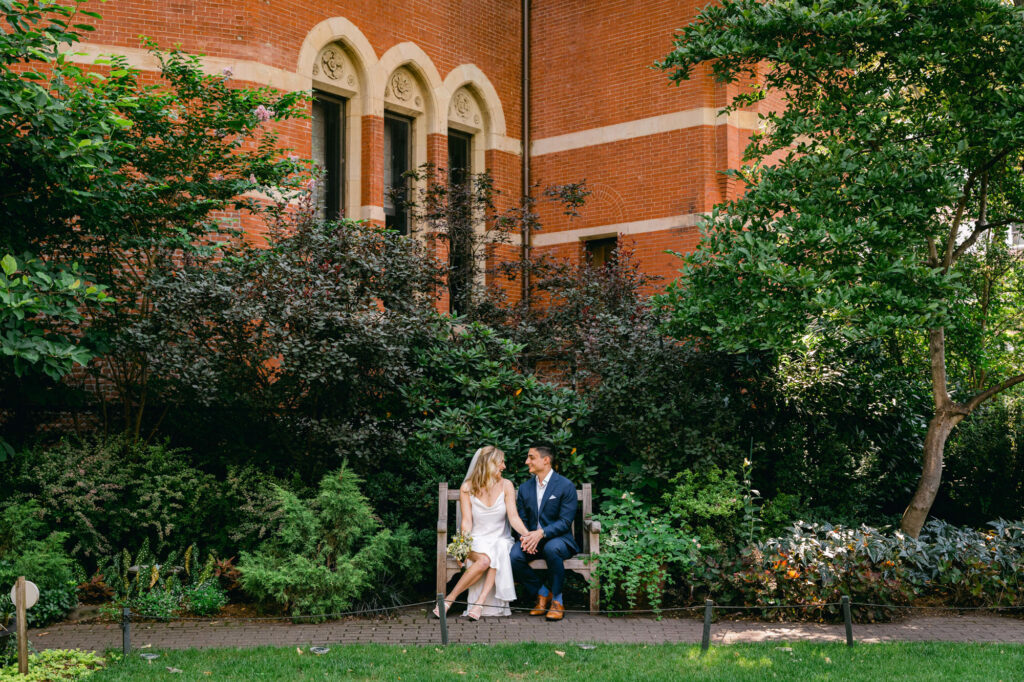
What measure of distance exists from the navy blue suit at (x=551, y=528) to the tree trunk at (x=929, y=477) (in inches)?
136

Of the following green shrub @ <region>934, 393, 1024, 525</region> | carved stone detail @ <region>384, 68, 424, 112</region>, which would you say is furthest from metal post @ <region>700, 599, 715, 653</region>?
carved stone detail @ <region>384, 68, 424, 112</region>

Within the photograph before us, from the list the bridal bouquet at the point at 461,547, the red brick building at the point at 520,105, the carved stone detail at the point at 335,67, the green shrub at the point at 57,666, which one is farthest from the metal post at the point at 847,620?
the carved stone detail at the point at 335,67

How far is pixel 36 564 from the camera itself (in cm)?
781

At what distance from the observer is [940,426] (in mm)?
9469

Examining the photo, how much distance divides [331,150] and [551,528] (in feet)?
32.5

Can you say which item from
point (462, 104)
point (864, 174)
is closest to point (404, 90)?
point (462, 104)

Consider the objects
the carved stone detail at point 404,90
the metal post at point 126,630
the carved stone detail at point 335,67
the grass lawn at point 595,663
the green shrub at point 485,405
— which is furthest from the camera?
the carved stone detail at point 404,90

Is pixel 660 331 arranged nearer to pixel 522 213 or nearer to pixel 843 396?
pixel 843 396

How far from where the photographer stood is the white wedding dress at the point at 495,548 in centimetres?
827

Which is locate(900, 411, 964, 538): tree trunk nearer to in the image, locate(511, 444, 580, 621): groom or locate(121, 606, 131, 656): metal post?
locate(511, 444, 580, 621): groom

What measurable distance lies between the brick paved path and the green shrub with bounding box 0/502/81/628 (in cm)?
21

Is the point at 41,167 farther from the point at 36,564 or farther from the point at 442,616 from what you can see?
the point at 442,616

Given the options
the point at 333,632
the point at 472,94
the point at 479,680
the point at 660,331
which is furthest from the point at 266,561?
the point at 472,94

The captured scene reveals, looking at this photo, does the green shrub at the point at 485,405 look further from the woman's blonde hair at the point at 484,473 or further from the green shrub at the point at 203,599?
the green shrub at the point at 203,599
